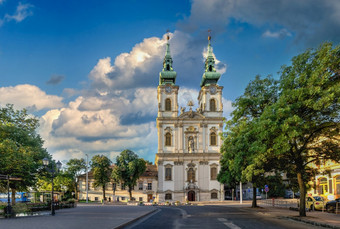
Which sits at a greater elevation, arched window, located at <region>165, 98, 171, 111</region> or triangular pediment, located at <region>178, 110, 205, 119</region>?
arched window, located at <region>165, 98, 171, 111</region>

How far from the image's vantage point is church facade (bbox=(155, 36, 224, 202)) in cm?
7606

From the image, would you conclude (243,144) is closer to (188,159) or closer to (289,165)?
(289,165)

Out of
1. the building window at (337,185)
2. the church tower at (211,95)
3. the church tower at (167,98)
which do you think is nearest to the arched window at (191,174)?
the church tower at (167,98)

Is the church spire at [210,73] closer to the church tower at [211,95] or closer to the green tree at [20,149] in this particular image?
the church tower at [211,95]

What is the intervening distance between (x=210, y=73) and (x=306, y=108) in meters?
61.5

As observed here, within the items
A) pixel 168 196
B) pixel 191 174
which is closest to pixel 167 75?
pixel 191 174

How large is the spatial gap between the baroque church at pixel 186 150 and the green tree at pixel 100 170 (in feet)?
12.5

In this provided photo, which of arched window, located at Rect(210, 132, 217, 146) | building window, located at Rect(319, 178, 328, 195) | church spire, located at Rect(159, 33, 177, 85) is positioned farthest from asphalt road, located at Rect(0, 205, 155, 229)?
church spire, located at Rect(159, 33, 177, 85)

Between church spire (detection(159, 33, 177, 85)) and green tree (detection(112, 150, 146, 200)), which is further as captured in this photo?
church spire (detection(159, 33, 177, 85))

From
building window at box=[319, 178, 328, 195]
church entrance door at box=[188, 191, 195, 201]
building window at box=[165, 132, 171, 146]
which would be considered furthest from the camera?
building window at box=[165, 132, 171, 146]

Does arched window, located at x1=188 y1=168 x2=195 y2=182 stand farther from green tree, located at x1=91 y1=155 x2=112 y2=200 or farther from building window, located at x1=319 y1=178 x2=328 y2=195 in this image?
building window, located at x1=319 y1=178 x2=328 y2=195

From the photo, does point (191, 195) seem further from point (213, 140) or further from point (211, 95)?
point (211, 95)

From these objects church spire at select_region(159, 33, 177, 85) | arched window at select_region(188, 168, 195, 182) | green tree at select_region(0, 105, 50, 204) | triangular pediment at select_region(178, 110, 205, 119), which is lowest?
arched window at select_region(188, 168, 195, 182)

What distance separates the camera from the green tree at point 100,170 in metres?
74.7
